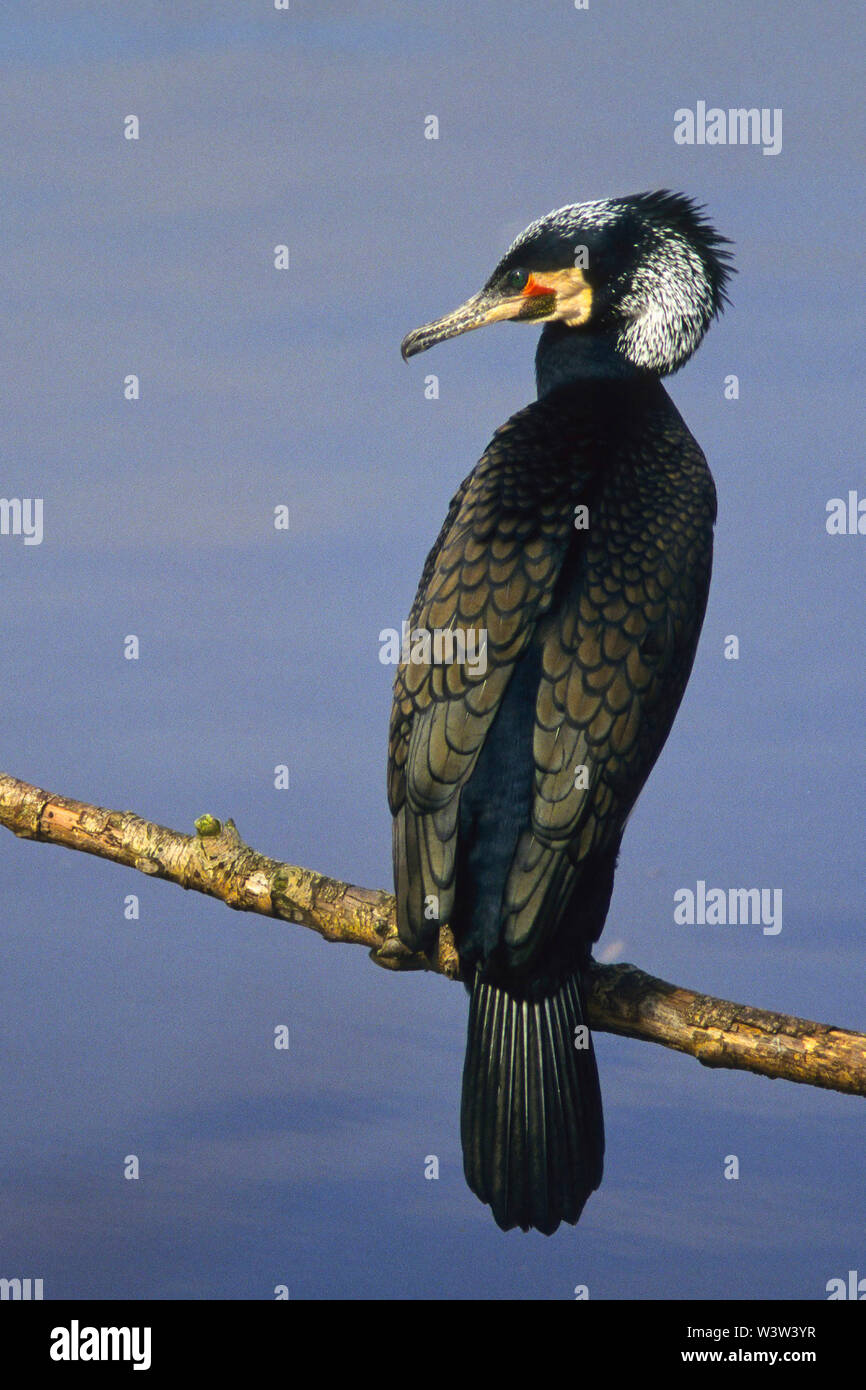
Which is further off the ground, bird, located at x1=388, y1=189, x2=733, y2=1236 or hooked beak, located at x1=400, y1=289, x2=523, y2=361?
hooked beak, located at x1=400, y1=289, x2=523, y2=361

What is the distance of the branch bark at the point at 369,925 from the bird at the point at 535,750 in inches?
6.6

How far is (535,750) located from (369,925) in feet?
2.43

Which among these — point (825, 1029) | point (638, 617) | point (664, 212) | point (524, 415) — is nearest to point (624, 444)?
point (524, 415)

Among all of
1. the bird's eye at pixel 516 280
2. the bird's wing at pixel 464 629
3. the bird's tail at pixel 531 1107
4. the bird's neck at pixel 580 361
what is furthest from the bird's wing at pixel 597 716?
the bird's eye at pixel 516 280

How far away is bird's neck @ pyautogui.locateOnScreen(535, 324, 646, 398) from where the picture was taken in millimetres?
4168

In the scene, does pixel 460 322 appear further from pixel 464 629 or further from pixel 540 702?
pixel 540 702

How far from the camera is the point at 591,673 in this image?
11.1 ft

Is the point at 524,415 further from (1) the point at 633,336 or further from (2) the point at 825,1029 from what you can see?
(2) the point at 825,1029

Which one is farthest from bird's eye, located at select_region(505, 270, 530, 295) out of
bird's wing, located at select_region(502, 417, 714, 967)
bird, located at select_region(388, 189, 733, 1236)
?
bird's wing, located at select_region(502, 417, 714, 967)

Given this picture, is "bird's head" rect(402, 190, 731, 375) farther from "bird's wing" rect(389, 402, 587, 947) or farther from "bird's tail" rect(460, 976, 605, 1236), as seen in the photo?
"bird's tail" rect(460, 976, 605, 1236)

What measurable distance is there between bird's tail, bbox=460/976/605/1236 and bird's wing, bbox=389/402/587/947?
0.31 meters

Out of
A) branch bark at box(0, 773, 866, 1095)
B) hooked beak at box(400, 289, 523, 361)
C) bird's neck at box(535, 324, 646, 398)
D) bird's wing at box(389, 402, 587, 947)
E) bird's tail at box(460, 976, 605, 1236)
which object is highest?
hooked beak at box(400, 289, 523, 361)

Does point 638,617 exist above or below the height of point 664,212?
below

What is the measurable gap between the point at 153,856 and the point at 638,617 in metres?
1.55
